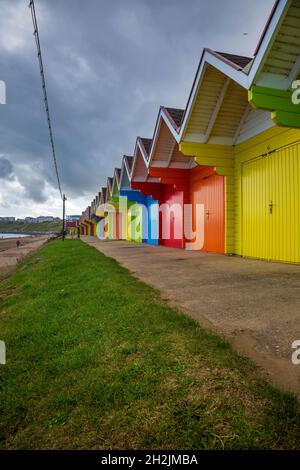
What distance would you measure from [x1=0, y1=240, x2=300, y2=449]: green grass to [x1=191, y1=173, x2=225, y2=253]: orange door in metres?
7.37

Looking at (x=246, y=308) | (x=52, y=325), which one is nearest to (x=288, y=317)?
(x=246, y=308)

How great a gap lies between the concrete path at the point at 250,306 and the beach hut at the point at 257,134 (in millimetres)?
2188

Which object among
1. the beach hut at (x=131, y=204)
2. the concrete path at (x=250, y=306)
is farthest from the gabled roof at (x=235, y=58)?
the beach hut at (x=131, y=204)

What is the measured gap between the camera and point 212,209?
35.6ft

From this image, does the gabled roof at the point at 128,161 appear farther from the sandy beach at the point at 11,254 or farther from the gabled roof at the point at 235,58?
the gabled roof at the point at 235,58

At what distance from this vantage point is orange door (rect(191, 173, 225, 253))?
1017cm

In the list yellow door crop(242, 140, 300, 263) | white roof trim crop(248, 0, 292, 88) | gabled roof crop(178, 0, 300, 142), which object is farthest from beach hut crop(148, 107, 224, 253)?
white roof trim crop(248, 0, 292, 88)

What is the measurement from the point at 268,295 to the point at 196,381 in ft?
7.93

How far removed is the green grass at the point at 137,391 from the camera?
1438 mm

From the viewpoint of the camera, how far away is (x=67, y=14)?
6066 millimetres

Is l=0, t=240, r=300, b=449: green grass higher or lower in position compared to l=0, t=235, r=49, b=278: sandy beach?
higher

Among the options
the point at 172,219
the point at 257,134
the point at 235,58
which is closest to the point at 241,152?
the point at 257,134

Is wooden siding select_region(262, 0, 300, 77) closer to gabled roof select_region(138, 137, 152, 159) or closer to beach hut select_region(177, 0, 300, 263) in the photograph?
beach hut select_region(177, 0, 300, 263)
